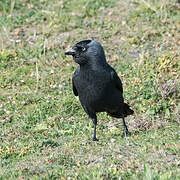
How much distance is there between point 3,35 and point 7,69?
150 cm

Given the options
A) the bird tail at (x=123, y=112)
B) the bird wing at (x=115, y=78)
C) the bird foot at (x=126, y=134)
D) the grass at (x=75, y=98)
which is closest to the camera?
the grass at (x=75, y=98)

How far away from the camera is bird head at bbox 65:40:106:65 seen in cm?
611

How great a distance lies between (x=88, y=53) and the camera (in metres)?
6.13

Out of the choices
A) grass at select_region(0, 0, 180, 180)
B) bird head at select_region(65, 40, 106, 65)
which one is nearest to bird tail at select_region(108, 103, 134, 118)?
grass at select_region(0, 0, 180, 180)

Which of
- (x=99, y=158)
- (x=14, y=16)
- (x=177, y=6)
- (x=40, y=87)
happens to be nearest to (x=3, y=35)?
(x=14, y=16)

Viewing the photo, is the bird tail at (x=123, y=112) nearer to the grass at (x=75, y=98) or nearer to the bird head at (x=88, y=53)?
the grass at (x=75, y=98)

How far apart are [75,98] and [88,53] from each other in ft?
7.30

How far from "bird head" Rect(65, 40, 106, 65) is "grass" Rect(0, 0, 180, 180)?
1110 mm

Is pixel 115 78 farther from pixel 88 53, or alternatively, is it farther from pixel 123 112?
pixel 123 112

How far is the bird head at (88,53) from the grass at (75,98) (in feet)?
3.64

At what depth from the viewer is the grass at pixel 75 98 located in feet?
16.9

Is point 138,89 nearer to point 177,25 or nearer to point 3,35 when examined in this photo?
point 177,25

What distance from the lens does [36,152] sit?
6129 millimetres

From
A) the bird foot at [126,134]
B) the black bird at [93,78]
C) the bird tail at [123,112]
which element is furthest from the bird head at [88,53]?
the bird foot at [126,134]
